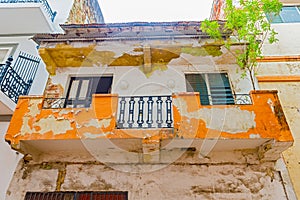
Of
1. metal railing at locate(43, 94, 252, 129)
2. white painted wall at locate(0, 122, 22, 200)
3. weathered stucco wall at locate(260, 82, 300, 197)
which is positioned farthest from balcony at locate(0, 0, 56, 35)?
weathered stucco wall at locate(260, 82, 300, 197)

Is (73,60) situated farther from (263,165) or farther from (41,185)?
(263,165)

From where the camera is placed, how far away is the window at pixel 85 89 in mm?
6281

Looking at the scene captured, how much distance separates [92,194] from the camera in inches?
192

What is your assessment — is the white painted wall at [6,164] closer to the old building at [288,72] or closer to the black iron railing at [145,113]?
the black iron railing at [145,113]

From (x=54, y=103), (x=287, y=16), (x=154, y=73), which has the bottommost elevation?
(x=54, y=103)

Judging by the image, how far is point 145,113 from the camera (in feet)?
18.9

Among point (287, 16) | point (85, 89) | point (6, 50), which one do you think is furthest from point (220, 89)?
point (6, 50)

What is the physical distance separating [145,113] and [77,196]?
8.16ft

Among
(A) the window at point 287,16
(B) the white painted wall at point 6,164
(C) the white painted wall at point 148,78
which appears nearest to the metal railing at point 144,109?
(C) the white painted wall at point 148,78

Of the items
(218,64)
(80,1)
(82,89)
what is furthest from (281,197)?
(80,1)

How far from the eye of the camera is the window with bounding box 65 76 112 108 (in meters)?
6.28

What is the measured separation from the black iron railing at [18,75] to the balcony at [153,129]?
→ 3.29 ft

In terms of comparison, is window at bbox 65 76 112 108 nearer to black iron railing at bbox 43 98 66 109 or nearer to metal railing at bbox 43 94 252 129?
black iron railing at bbox 43 98 66 109

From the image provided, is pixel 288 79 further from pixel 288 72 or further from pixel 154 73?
pixel 154 73
